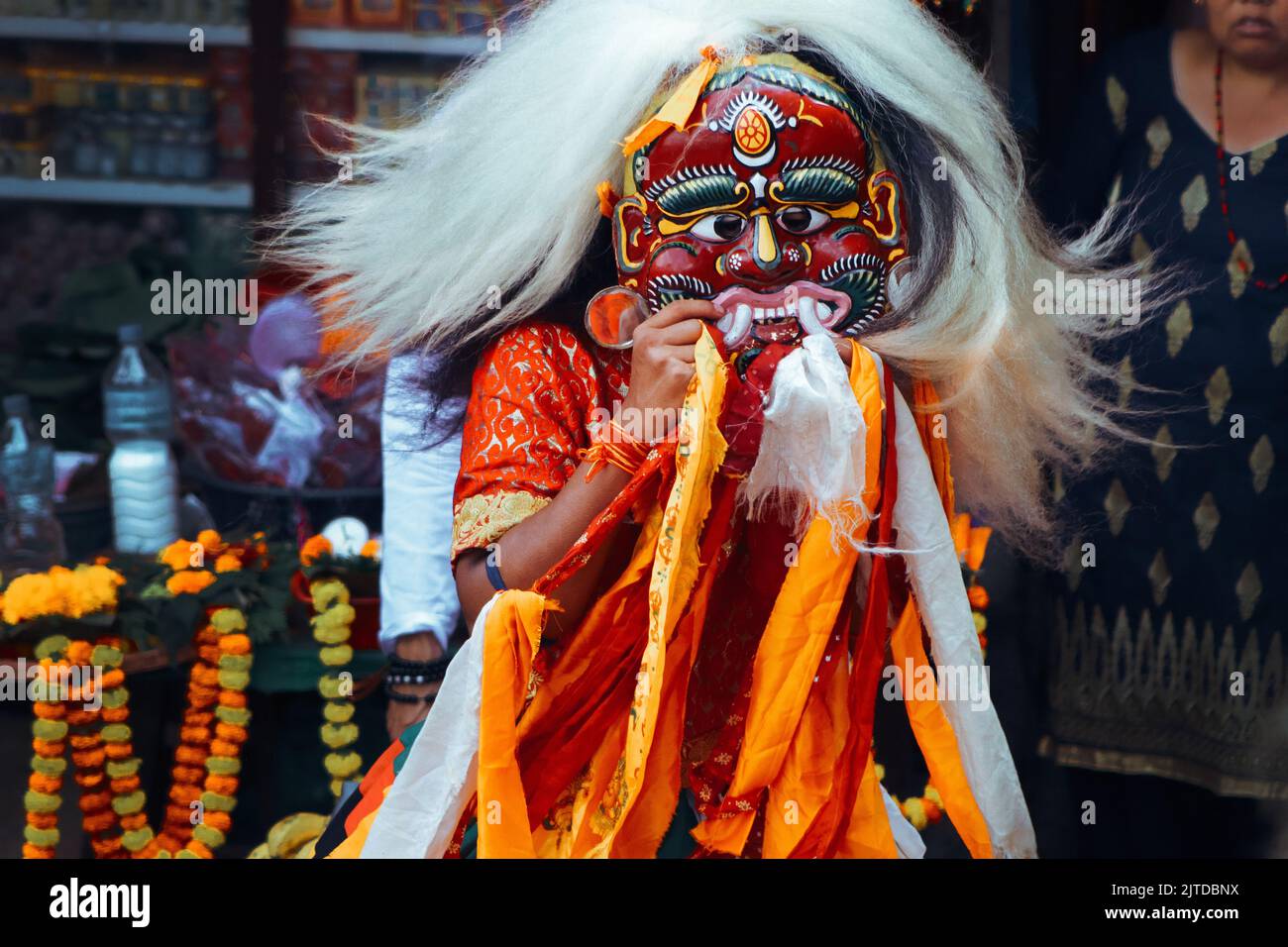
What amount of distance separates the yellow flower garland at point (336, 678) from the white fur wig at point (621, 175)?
896 millimetres

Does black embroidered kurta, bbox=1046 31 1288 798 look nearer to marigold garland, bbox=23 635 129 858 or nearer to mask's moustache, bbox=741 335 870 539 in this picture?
mask's moustache, bbox=741 335 870 539

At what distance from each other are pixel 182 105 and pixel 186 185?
8.5 inches

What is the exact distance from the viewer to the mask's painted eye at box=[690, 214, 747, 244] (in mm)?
1487

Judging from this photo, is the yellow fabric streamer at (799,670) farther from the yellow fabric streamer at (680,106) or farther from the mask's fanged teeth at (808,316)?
the yellow fabric streamer at (680,106)

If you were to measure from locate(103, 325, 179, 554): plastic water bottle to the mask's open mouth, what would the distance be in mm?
1807

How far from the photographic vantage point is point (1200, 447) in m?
2.54

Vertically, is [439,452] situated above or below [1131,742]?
above

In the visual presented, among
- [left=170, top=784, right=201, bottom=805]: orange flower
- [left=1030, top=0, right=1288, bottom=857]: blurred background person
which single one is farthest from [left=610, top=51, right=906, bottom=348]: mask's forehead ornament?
[left=170, top=784, right=201, bottom=805]: orange flower

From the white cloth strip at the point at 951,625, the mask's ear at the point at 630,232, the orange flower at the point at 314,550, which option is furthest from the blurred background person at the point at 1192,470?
the orange flower at the point at 314,550

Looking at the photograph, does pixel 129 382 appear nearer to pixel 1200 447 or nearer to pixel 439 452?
pixel 439 452

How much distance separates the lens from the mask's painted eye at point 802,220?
1.49 meters

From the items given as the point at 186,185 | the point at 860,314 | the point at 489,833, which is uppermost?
the point at 186,185

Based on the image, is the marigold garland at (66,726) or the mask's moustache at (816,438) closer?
the mask's moustache at (816,438)
